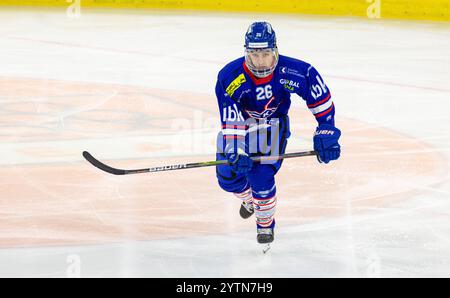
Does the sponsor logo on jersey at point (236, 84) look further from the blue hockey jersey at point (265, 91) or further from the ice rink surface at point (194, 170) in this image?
the ice rink surface at point (194, 170)

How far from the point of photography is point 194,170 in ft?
22.0

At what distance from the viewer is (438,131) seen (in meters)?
7.85

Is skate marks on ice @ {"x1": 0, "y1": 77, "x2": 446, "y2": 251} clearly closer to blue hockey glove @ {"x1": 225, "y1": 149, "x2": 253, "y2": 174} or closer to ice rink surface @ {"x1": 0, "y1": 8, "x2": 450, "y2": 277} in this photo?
ice rink surface @ {"x1": 0, "y1": 8, "x2": 450, "y2": 277}

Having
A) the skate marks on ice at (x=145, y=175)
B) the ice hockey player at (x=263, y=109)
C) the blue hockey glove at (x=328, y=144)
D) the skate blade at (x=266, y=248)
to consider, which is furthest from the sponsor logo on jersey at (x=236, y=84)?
the skate marks on ice at (x=145, y=175)

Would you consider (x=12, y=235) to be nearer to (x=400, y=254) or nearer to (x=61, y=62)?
(x=400, y=254)

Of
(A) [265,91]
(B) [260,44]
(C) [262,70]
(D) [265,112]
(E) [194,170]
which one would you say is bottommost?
(E) [194,170]

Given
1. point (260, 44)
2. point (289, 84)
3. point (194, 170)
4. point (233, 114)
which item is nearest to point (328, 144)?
point (289, 84)

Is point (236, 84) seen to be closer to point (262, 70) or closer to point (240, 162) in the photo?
point (262, 70)

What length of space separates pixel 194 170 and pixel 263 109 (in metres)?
1.86

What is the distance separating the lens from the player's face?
15.5 feet

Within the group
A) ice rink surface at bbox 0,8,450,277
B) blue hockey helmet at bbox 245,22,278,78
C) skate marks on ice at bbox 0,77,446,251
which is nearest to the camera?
blue hockey helmet at bbox 245,22,278,78

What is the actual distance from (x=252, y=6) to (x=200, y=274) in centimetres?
1099

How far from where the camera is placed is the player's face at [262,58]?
15.5 feet

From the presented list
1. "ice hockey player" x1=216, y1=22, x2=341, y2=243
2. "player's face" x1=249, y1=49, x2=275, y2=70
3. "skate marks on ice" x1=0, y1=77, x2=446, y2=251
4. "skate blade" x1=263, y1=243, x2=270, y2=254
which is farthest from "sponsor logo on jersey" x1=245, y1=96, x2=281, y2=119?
"skate marks on ice" x1=0, y1=77, x2=446, y2=251
